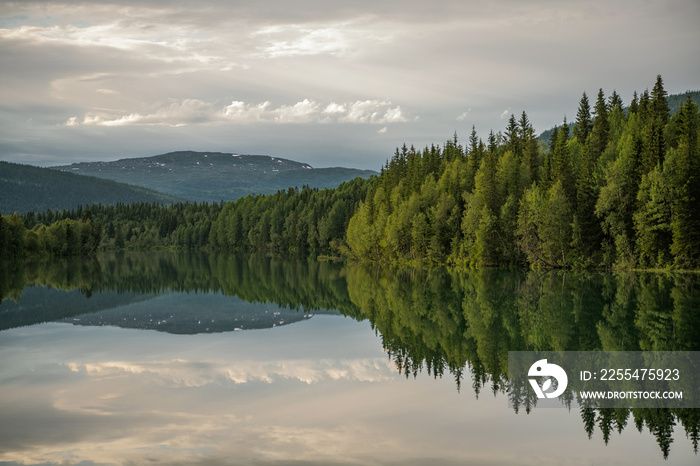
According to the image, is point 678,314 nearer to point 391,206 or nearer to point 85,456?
point 85,456

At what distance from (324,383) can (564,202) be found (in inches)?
2566

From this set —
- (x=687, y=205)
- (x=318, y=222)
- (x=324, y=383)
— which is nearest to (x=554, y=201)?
(x=687, y=205)

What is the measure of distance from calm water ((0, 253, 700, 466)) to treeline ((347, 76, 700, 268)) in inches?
1086

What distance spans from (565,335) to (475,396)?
10.5 meters

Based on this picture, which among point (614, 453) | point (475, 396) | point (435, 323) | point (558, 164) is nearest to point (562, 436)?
point (614, 453)

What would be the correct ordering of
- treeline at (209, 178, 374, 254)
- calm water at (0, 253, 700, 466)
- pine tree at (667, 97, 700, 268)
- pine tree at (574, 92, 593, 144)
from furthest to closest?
treeline at (209, 178, 374, 254) < pine tree at (574, 92, 593, 144) < pine tree at (667, 97, 700, 268) < calm water at (0, 253, 700, 466)

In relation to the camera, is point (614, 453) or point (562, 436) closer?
point (614, 453)

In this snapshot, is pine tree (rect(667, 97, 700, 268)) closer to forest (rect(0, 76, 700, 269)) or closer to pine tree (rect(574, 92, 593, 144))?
forest (rect(0, 76, 700, 269))

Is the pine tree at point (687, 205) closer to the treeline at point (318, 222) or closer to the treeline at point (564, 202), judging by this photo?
the treeline at point (564, 202)

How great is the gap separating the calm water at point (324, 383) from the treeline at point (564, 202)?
27.6 meters

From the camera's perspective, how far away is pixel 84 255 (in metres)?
177

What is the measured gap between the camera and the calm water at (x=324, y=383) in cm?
1372

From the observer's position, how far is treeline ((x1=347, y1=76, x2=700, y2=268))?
2685 inches

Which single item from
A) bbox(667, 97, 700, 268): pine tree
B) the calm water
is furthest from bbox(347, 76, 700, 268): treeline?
the calm water
